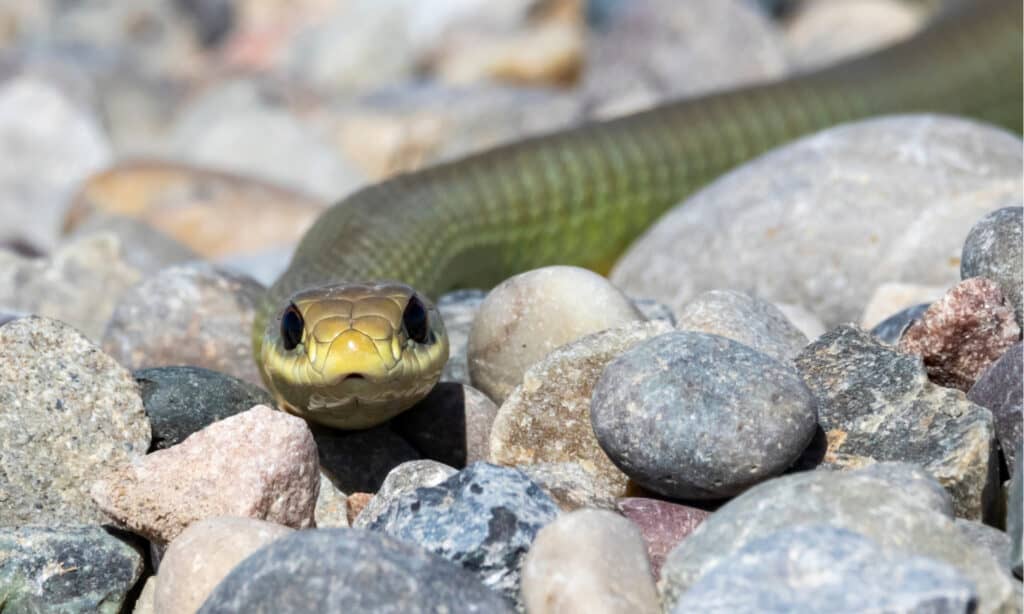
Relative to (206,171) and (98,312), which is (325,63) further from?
(98,312)

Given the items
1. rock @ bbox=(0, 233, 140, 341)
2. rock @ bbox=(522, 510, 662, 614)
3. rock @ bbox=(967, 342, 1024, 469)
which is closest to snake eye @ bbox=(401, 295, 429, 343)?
rock @ bbox=(522, 510, 662, 614)

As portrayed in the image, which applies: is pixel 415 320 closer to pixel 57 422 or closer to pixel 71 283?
pixel 57 422

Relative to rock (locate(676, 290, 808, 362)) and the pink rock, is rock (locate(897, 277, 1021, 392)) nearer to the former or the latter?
rock (locate(676, 290, 808, 362))

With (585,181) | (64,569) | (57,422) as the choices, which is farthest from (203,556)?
(585,181)

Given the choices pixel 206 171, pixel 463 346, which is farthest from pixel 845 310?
pixel 206 171

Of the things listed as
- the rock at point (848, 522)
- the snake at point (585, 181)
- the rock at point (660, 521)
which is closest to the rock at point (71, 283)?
the snake at point (585, 181)
